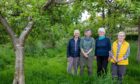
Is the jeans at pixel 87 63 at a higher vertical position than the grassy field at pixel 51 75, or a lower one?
higher

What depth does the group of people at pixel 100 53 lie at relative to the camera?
10547 mm

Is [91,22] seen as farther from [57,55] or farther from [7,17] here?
Result: [57,55]

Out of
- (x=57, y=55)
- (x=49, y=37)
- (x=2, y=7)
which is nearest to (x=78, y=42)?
(x=49, y=37)

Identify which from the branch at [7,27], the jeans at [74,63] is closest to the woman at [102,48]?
the jeans at [74,63]

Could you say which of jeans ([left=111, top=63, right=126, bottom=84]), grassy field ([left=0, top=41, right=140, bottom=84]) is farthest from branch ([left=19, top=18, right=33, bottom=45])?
jeans ([left=111, top=63, right=126, bottom=84])

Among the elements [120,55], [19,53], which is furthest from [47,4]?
[120,55]

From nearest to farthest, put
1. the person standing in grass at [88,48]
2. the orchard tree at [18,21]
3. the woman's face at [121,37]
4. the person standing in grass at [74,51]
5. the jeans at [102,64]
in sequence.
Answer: the orchard tree at [18,21] < the woman's face at [121,37] < the jeans at [102,64] < the person standing in grass at [88,48] < the person standing in grass at [74,51]

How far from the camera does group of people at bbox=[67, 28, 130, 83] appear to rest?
10.5 meters

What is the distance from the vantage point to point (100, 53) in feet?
36.4

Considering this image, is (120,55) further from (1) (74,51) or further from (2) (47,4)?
(2) (47,4)

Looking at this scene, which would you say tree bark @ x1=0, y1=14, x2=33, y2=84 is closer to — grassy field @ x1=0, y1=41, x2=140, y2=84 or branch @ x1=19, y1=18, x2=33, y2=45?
branch @ x1=19, y1=18, x2=33, y2=45

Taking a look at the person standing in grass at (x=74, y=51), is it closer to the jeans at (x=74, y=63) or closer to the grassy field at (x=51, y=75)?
the jeans at (x=74, y=63)

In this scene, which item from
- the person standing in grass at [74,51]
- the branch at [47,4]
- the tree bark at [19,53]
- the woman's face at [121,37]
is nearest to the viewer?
the branch at [47,4]

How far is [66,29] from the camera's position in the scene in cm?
1070
